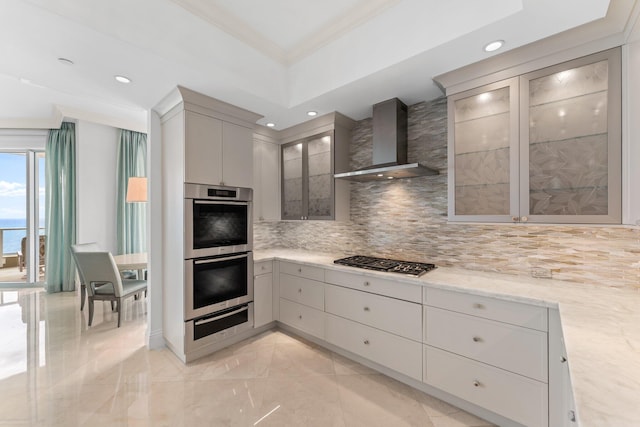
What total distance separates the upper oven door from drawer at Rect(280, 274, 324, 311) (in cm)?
60

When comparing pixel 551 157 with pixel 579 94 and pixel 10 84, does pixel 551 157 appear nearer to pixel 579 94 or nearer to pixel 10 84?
pixel 579 94

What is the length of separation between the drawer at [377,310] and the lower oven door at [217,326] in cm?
94

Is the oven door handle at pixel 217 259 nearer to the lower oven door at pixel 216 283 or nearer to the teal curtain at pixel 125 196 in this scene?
the lower oven door at pixel 216 283

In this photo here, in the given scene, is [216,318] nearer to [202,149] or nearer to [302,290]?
[302,290]

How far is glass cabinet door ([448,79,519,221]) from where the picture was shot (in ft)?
6.21

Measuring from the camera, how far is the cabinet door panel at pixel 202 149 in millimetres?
2463

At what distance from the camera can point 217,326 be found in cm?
268

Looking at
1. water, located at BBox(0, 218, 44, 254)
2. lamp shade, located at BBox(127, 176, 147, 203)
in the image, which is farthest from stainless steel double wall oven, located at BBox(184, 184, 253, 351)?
water, located at BBox(0, 218, 44, 254)

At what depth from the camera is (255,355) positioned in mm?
2631

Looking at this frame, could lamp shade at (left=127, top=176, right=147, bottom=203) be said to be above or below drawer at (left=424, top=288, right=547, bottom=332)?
above

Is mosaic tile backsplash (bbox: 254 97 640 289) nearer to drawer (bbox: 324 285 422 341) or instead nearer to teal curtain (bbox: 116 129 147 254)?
drawer (bbox: 324 285 422 341)

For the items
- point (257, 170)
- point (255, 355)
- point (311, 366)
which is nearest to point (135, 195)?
point (257, 170)

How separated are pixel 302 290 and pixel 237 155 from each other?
1.60m

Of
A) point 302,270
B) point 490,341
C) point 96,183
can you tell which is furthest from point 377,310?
point 96,183
